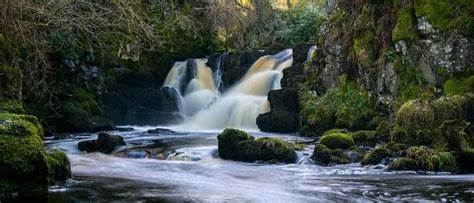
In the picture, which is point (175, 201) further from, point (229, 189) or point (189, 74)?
point (189, 74)

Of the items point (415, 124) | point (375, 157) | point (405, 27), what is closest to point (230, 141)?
point (375, 157)

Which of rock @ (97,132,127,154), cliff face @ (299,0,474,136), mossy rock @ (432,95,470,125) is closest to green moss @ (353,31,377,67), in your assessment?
cliff face @ (299,0,474,136)

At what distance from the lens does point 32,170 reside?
8.12m

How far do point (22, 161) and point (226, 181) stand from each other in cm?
354

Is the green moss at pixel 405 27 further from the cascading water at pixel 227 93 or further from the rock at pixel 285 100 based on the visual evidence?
the cascading water at pixel 227 93

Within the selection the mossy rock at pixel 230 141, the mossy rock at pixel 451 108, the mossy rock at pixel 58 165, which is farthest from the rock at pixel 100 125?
the mossy rock at pixel 451 108

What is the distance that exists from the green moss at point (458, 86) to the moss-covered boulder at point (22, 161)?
962cm

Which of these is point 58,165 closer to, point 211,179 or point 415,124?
point 211,179

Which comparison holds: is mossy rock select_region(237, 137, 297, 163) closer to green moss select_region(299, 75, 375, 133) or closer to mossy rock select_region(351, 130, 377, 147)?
mossy rock select_region(351, 130, 377, 147)

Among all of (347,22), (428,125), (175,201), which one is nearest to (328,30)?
(347,22)

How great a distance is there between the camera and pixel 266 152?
12.9 metres

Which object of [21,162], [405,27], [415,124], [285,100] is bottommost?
[21,162]

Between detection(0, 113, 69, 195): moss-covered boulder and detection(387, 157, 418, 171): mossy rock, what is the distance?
6.32 meters

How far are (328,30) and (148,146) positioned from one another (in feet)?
25.3
